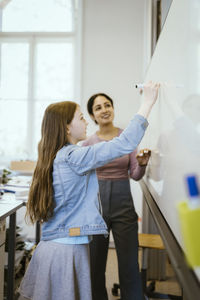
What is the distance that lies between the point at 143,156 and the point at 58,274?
0.73m

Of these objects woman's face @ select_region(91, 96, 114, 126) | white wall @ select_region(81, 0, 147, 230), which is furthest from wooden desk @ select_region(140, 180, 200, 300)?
white wall @ select_region(81, 0, 147, 230)

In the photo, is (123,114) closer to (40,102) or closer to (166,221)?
(40,102)

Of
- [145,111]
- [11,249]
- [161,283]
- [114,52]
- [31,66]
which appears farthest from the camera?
[31,66]

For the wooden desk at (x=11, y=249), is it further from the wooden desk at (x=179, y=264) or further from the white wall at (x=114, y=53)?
the white wall at (x=114, y=53)

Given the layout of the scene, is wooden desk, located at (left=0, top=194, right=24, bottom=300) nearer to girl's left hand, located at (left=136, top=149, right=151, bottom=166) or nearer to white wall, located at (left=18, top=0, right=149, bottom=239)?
girl's left hand, located at (left=136, top=149, right=151, bottom=166)

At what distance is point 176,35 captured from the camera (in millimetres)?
895

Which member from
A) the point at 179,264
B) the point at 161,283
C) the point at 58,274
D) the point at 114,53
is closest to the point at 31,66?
the point at 114,53

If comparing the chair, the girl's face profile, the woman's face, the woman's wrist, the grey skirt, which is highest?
the woman's face

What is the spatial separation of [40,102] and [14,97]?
0.36m

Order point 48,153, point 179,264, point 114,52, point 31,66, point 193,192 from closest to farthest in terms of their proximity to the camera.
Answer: point 193,192
point 179,264
point 48,153
point 114,52
point 31,66

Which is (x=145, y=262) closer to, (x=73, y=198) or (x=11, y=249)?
(x=11, y=249)

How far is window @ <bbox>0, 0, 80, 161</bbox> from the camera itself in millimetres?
3633

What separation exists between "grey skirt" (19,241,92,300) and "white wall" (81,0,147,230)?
2346 millimetres

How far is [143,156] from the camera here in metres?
1.55
